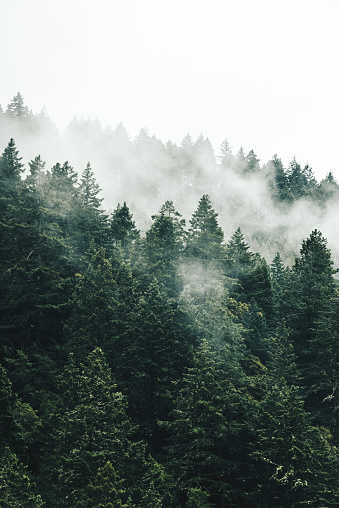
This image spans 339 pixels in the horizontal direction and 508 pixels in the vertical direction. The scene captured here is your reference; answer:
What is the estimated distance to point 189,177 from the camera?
366 ft

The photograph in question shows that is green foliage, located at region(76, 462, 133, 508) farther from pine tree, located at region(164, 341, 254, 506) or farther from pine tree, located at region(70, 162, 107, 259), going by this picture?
pine tree, located at region(70, 162, 107, 259)

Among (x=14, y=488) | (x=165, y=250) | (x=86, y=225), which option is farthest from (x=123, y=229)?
(x=14, y=488)

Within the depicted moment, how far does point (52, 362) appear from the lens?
29.8 m

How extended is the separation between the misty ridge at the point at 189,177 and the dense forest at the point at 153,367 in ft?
158

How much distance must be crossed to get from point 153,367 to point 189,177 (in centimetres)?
8695

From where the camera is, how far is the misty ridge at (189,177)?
332ft

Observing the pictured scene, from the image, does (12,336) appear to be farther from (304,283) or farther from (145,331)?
(304,283)

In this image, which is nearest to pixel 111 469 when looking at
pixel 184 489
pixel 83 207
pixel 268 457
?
pixel 184 489

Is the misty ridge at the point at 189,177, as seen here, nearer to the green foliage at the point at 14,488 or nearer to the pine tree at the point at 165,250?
the pine tree at the point at 165,250

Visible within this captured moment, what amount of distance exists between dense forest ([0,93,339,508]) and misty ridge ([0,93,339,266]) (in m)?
48.1

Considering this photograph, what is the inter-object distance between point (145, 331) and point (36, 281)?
1022cm

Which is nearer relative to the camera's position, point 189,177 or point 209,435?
point 209,435

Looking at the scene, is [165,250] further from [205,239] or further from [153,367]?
[153,367]

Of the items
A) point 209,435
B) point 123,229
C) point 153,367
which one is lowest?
point 209,435
